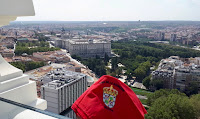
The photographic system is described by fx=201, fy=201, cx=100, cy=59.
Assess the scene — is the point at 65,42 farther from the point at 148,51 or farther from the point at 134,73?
the point at 134,73

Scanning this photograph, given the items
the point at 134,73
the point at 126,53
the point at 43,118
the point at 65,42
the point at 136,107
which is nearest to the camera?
the point at 43,118

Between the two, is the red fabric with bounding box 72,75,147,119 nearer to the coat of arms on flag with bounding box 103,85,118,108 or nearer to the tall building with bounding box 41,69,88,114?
the coat of arms on flag with bounding box 103,85,118,108

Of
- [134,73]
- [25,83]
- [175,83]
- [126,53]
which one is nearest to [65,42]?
[126,53]

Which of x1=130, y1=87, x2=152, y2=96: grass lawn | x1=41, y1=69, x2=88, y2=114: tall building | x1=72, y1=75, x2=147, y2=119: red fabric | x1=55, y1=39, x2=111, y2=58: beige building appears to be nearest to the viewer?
x1=72, y1=75, x2=147, y2=119: red fabric

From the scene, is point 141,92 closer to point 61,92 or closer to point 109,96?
point 61,92

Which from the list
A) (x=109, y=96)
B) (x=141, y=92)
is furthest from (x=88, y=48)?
(x=109, y=96)

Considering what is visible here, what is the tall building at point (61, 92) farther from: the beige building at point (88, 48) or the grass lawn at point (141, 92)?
the beige building at point (88, 48)

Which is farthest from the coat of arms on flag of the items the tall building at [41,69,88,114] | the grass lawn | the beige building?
the beige building
